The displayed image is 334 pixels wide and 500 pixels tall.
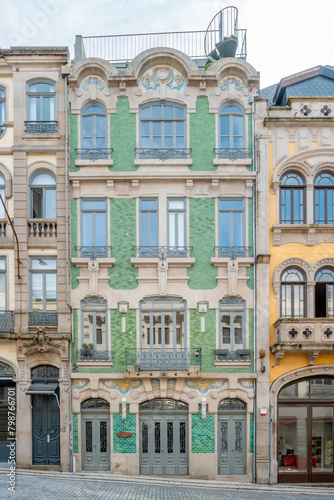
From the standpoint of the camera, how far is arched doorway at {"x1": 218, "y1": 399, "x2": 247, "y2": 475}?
17000 millimetres

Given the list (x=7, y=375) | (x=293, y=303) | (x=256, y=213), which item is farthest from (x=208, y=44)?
(x=7, y=375)

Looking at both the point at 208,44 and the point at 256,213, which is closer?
the point at 256,213

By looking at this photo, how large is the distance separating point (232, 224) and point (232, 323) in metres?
3.98

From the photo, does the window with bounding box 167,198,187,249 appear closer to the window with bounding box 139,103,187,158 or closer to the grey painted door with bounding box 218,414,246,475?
the window with bounding box 139,103,187,158

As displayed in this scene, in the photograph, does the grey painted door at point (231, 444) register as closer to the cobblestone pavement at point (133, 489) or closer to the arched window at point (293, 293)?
the cobblestone pavement at point (133, 489)

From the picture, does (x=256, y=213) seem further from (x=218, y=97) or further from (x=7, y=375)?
(x=7, y=375)

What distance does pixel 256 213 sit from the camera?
17.6 m

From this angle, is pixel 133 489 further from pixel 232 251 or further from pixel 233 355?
pixel 232 251

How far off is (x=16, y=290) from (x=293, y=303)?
435 inches

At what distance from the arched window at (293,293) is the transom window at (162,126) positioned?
6.81 meters

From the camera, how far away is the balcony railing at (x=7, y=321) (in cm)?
1719

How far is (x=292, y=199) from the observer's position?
17.9 meters

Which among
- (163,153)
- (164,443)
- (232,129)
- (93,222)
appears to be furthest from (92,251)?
(164,443)

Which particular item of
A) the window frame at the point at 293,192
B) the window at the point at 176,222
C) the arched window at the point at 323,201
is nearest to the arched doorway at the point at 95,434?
the window at the point at 176,222
